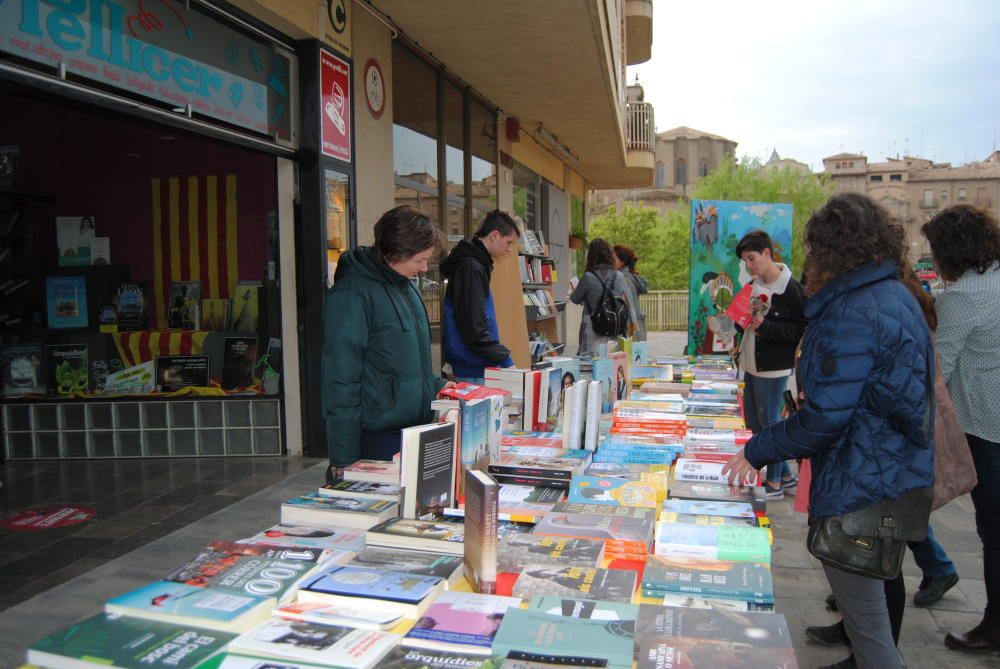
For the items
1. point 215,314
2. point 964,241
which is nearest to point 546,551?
point 964,241

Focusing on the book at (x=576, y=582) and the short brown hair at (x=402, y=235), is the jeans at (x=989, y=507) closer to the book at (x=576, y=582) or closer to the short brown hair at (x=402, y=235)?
the book at (x=576, y=582)

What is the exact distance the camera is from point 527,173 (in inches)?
458

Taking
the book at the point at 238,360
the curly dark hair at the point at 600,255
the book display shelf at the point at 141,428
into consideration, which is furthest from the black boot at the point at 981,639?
the book at the point at 238,360

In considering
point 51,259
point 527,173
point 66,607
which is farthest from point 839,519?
point 527,173

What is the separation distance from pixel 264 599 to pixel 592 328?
16.2ft

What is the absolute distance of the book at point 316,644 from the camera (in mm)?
1287

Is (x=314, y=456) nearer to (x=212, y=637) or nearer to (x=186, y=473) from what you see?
(x=186, y=473)

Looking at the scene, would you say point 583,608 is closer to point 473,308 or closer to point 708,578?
point 708,578

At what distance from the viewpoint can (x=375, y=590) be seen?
1545 mm

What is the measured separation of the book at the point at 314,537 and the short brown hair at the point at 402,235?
1165 millimetres

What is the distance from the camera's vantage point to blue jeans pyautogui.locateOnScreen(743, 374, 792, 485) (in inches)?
181

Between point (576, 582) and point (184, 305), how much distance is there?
5.62 meters

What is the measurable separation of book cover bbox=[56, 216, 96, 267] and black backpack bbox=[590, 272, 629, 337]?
430 cm

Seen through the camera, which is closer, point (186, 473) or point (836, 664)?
point (836, 664)
